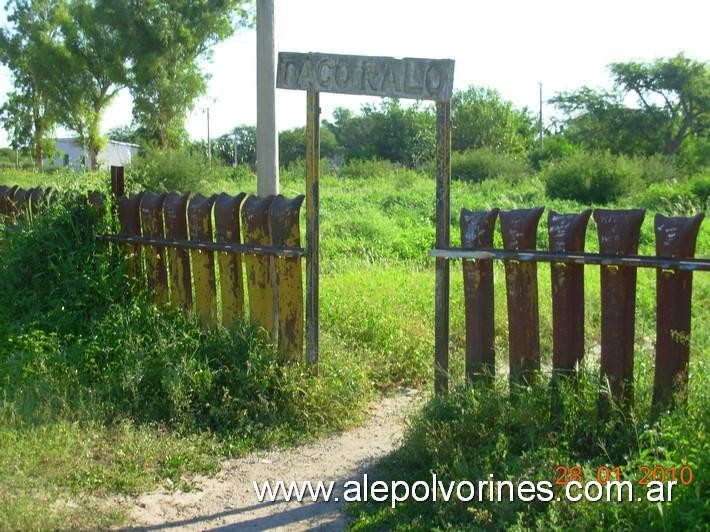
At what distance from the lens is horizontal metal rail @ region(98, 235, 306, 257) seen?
5785 mm

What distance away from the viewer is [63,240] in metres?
7.17

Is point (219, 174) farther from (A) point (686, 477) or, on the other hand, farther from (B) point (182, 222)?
(A) point (686, 477)

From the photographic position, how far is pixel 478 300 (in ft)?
16.3

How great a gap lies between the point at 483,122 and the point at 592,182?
32218 millimetres

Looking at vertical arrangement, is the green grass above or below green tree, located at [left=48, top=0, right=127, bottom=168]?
below

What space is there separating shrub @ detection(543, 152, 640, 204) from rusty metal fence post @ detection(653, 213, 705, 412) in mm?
21724

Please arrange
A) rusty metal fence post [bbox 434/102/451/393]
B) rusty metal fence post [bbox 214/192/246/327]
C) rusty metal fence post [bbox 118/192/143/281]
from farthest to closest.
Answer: rusty metal fence post [bbox 118/192/143/281] → rusty metal fence post [bbox 214/192/246/327] → rusty metal fence post [bbox 434/102/451/393]

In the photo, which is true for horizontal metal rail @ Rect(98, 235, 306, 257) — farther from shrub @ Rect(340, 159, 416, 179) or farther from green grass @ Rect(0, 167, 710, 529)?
shrub @ Rect(340, 159, 416, 179)

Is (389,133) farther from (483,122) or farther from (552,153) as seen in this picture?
(552,153)

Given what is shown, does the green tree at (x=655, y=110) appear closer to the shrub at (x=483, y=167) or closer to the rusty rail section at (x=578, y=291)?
the shrub at (x=483, y=167)

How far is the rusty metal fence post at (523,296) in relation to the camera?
15.4 feet

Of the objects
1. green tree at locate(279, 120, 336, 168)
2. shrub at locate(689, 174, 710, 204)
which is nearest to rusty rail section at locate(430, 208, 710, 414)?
shrub at locate(689, 174, 710, 204)
